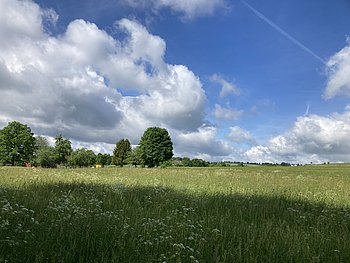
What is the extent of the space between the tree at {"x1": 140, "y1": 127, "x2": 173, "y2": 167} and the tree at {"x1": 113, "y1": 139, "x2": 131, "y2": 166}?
35.5m

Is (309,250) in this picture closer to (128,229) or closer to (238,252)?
(238,252)

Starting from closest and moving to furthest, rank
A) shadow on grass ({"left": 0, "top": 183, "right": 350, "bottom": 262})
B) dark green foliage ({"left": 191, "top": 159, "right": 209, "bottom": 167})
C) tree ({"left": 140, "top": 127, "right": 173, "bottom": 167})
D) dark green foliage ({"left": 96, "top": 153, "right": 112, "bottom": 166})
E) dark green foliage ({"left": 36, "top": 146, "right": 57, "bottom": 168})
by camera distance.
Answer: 1. shadow on grass ({"left": 0, "top": 183, "right": 350, "bottom": 262})
2. tree ({"left": 140, "top": 127, "right": 173, "bottom": 167})
3. dark green foliage ({"left": 36, "top": 146, "right": 57, "bottom": 168})
4. dark green foliage ({"left": 191, "top": 159, "right": 209, "bottom": 167})
5. dark green foliage ({"left": 96, "top": 153, "right": 112, "bottom": 166})

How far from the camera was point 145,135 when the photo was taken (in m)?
104

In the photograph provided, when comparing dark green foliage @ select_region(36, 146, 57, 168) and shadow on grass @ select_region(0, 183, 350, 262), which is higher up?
dark green foliage @ select_region(36, 146, 57, 168)

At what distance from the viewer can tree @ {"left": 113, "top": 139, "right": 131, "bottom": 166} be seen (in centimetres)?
13700

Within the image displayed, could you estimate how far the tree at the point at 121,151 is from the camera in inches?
5394

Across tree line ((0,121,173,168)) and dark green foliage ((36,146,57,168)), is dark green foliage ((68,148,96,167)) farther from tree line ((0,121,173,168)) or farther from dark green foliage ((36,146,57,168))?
dark green foliage ((36,146,57,168))

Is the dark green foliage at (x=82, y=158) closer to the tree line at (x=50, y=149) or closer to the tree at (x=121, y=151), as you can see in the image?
the tree line at (x=50, y=149)

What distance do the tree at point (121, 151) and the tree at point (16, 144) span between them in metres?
45.0

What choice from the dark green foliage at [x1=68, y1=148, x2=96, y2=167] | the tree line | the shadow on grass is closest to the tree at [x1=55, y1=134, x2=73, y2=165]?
the tree line

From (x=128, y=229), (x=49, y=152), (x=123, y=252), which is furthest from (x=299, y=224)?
(x=49, y=152)

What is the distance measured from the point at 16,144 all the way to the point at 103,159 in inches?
2745

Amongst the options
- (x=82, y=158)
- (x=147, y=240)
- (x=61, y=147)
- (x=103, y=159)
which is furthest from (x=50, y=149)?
(x=147, y=240)

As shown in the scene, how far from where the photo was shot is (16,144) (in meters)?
93.6
